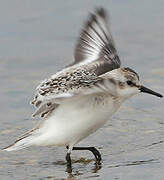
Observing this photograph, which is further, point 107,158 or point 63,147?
point 63,147

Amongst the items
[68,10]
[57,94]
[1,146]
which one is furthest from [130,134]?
[68,10]

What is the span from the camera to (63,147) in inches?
348

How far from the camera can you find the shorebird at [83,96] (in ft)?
23.3

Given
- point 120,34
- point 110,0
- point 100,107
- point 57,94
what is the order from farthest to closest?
1. point 110,0
2. point 120,34
3. point 100,107
4. point 57,94

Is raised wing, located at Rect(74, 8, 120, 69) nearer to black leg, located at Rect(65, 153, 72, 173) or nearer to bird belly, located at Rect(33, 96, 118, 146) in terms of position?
bird belly, located at Rect(33, 96, 118, 146)

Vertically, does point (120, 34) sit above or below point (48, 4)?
below

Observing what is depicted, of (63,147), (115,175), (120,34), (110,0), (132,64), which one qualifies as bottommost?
(115,175)

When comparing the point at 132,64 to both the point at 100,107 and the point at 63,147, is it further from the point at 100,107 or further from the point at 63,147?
the point at 100,107

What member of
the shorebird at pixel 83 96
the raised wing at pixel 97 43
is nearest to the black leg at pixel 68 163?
the shorebird at pixel 83 96

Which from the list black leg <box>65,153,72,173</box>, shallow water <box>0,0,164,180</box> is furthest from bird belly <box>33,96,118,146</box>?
shallow water <box>0,0,164,180</box>

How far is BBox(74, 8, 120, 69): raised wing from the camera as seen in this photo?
8.61 metres

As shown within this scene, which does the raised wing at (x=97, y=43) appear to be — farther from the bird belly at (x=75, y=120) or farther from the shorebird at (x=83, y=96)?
the bird belly at (x=75, y=120)

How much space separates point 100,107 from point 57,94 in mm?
837

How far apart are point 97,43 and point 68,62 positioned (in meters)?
2.53
